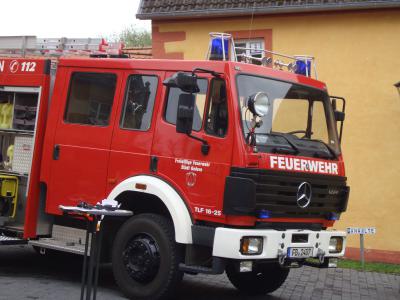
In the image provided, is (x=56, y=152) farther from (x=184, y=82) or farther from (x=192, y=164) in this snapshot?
(x=184, y=82)

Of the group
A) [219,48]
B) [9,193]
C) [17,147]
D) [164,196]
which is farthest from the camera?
[17,147]

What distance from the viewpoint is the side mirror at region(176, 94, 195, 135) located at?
6.49 metres

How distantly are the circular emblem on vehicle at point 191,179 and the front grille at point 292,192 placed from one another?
0.50m

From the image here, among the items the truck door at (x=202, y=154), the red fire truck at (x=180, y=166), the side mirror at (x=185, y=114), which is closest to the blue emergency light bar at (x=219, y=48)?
the red fire truck at (x=180, y=166)

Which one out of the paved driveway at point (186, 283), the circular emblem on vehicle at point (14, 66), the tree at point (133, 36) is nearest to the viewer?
the paved driveway at point (186, 283)

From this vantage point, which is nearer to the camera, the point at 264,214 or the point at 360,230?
the point at 264,214

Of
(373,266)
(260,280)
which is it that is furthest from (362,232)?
(260,280)

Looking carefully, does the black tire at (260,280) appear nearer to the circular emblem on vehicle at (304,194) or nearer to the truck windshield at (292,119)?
the circular emblem on vehicle at (304,194)

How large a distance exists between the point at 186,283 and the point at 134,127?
262 centimetres

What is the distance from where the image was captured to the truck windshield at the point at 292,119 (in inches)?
263

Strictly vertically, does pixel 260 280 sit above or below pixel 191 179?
below

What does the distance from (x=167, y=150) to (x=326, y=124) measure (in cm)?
202

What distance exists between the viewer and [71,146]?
25.3 feet

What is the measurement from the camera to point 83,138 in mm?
7660
